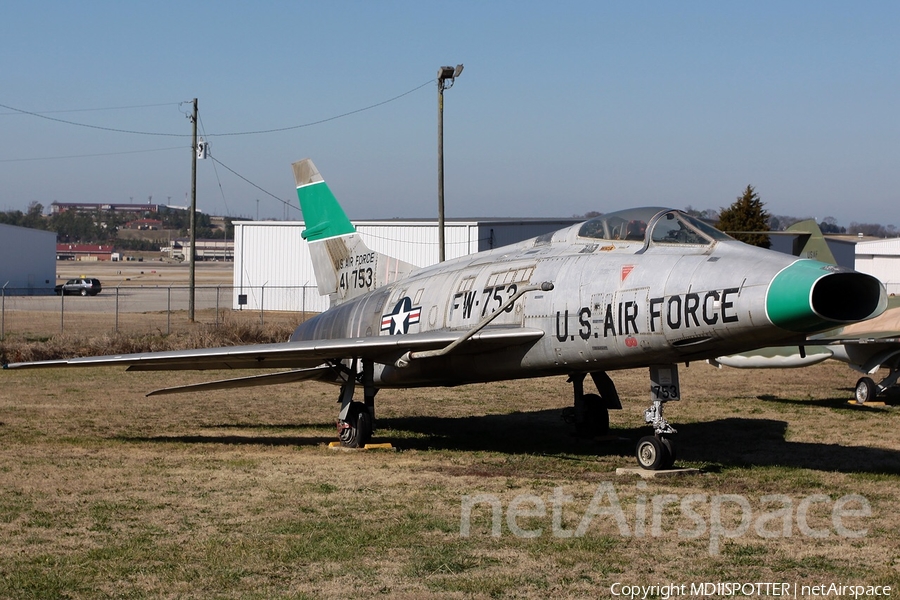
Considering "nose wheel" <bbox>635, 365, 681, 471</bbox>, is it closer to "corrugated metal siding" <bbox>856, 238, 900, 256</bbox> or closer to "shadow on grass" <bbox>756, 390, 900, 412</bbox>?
"shadow on grass" <bbox>756, 390, 900, 412</bbox>

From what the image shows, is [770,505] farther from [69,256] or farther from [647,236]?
[69,256]

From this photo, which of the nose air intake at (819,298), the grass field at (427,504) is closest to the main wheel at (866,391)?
the grass field at (427,504)

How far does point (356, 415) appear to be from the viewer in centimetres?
1380

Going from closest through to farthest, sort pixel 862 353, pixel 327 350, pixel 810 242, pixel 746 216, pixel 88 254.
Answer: pixel 327 350 < pixel 862 353 < pixel 810 242 < pixel 746 216 < pixel 88 254

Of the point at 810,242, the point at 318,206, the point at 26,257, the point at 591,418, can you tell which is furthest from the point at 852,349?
the point at 26,257

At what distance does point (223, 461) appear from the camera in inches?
482

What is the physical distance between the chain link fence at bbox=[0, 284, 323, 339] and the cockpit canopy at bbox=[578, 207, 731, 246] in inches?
848

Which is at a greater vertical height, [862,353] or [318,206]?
[318,206]

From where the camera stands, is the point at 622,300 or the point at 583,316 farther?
the point at 583,316

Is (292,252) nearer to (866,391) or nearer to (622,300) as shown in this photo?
(866,391)

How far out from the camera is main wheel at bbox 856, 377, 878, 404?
1906 centimetres

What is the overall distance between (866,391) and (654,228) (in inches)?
393

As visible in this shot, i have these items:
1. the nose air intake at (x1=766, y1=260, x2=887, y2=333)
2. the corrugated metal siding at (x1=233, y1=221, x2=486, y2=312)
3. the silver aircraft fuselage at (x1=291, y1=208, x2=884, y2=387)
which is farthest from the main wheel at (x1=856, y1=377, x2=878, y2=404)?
the corrugated metal siding at (x1=233, y1=221, x2=486, y2=312)

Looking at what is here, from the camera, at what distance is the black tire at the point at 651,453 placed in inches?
438
